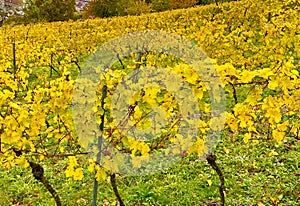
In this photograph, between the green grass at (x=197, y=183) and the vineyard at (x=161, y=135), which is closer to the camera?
the vineyard at (x=161, y=135)

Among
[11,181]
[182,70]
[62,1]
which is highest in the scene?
[62,1]

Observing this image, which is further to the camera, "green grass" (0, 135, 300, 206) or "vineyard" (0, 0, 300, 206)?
"green grass" (0, 135, 300, 206)

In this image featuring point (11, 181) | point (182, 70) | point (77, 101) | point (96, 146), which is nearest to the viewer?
point (182, 70)

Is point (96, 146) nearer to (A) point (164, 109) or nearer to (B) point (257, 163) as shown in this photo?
(A) point (164, 109)

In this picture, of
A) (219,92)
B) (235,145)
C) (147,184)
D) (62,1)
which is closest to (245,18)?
(235,145)

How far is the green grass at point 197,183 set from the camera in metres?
3.81

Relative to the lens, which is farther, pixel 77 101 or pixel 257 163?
pixel 257 163

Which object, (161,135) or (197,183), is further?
(161,135)

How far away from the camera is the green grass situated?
381 centimetres

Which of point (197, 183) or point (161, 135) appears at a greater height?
point (161, 135)

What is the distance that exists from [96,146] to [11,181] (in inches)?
86.3

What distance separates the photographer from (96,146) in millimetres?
3016

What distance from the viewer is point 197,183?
407 centimetres

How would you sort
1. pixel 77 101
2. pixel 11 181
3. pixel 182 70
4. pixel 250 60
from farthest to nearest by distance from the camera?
1. pixel 250 60
2. pixel 11 181
3. pixel 77 101
4. pixel 182 70
